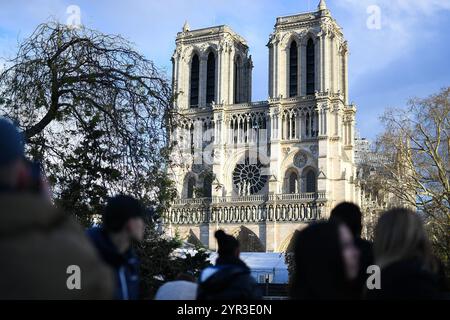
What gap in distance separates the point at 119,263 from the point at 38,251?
4.82 feet

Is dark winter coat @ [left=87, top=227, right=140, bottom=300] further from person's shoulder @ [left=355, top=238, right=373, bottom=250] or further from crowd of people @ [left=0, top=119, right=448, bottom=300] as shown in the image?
person's shoulder @ [left=355, top=238, right=373, bottom=250]

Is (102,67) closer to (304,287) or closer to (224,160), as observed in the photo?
(304,287)

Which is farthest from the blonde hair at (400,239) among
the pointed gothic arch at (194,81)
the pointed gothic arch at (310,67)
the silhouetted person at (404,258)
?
the pointed gothic arch at (194,81)

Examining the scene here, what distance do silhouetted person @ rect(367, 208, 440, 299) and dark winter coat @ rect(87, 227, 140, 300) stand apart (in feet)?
4.72

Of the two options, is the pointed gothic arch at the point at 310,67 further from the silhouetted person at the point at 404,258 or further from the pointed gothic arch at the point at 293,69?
the silhouetted person at the point at 404,258

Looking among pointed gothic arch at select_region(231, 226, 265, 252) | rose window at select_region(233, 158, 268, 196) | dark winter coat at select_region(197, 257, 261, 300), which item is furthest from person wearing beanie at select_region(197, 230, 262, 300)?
rose window at select_region(233, 158, 268, 196)

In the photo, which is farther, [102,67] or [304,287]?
[102,67]

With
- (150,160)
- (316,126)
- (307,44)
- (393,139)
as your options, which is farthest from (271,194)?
(150,160)

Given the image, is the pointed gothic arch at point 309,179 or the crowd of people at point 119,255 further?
the pointed gothic arch at point 309,179

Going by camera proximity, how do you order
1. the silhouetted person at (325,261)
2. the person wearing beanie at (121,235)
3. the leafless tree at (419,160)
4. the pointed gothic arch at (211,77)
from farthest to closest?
the pointed gothic arch at (211,77) → the leafless tree at (419,160) → the person wearing beanie at (121,235) → the silhouetted person at (325,261)

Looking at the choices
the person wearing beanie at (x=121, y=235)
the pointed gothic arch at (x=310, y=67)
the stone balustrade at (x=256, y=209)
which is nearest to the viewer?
the person wearing beanie at (x=121, y=235)

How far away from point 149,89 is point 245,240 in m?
40.1

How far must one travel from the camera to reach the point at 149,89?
9.79 metres

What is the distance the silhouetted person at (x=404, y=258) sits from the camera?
3221 mm
